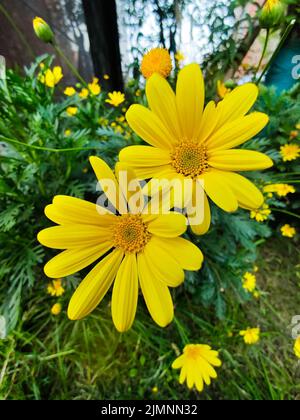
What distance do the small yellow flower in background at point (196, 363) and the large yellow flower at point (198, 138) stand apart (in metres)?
0.40

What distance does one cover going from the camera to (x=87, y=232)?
0.40m

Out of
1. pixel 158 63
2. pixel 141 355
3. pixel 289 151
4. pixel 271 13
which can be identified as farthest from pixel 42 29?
pixel 141 355

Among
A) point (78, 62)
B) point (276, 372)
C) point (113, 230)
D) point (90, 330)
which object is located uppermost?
point (78, 62)

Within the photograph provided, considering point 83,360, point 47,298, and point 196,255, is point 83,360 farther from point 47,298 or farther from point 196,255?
point 196,255

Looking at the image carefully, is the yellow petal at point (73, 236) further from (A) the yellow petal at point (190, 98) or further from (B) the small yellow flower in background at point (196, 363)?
(B) the small yellow flower in background at point (196, 363)

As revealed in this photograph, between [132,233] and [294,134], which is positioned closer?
[132,233]

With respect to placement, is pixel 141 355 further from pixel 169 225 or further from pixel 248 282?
pixel 169 225

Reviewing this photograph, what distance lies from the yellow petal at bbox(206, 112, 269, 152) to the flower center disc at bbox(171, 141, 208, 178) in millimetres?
17

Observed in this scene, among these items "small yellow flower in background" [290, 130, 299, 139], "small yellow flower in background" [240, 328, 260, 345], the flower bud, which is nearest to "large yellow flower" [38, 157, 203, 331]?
the flower bud

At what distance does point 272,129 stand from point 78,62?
78 centimetres

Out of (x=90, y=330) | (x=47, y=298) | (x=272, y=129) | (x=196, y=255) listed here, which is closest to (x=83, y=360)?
(x=90, y=330)

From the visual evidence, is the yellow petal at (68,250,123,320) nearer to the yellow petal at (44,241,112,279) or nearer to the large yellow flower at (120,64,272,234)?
the yellow petal at (44,241,112,279)

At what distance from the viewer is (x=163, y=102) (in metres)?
0.37

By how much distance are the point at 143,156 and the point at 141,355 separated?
0.67m
